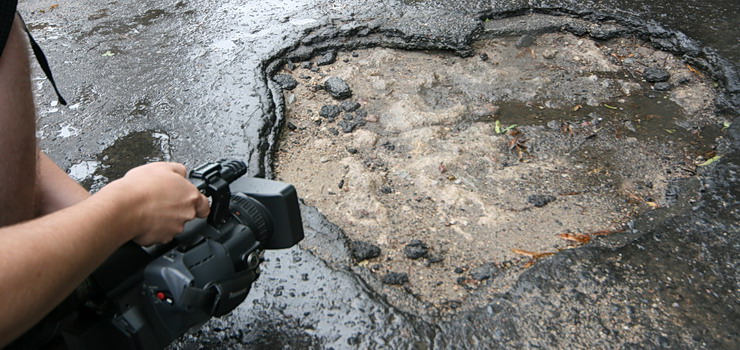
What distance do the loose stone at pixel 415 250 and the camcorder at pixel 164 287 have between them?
28.0 inches

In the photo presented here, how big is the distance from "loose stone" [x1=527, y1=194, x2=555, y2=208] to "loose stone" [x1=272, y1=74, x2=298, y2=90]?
4.52 ft

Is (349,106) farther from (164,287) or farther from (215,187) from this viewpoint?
(164,287)

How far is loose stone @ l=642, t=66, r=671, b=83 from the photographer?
9.55 feet

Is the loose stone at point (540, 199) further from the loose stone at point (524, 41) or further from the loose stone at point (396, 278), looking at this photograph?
the loose stone at point (524, 41)

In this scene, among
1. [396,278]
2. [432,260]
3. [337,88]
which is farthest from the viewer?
[337,88]

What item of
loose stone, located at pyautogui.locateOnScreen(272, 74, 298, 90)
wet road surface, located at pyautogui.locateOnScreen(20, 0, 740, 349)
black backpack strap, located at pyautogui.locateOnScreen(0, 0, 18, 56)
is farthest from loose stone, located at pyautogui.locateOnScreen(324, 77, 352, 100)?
black backpack strap, located at pyautogui.locateOnScreen(0, 0, 18, 56)

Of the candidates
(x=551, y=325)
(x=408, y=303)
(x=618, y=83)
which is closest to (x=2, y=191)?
(x=408, y=303)

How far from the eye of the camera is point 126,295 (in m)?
1.28

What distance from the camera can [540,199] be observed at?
221 centimetres

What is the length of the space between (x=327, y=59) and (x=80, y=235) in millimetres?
2207

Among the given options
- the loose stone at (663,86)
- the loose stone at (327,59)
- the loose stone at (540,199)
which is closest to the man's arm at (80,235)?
the loose stone at (540,199)

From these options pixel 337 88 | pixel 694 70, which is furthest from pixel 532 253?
pixel 694 70

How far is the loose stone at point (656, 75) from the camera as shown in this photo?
9.55 feet

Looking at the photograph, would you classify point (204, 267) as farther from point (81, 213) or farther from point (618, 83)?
point (618, 83)
